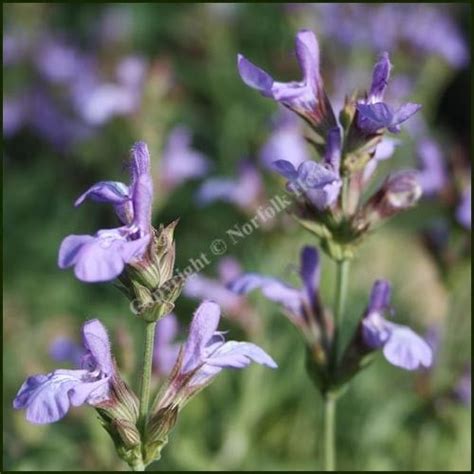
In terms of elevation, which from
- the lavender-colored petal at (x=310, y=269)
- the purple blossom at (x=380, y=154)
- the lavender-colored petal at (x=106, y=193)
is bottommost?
the lavender-colored petal at (x=310, y=269)

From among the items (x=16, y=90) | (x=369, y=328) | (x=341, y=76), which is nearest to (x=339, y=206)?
(x=369, y=328)

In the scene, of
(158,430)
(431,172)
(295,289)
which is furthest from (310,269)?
(431,172)

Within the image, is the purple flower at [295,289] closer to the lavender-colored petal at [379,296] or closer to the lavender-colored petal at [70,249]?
the lavender-colored petal at [379,296]

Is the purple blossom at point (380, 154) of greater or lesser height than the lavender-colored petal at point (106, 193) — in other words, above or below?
above

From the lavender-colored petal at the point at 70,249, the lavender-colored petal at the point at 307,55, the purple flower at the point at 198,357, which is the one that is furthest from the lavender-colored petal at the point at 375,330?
the lavender-colored petal at the point at 70,249

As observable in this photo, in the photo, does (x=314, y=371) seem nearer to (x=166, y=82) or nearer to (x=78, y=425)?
(x=78, y=425)

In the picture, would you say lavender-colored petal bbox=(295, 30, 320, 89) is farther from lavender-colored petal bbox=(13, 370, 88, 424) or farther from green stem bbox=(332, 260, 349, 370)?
lavender-colored petal bbox=(13, 370, 88, 424)

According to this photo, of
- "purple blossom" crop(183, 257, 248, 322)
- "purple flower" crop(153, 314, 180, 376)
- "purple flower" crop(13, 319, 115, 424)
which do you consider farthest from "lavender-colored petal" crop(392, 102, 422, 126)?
"purple blossom" crop(183, 257, 248, 322)
